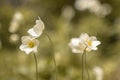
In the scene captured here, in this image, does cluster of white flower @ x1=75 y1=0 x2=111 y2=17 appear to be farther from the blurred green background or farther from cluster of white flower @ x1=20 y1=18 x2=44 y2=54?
cluster of white flower @ x1=20 y1=18 x2=44 y2=54

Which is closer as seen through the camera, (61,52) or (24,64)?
(24,64)

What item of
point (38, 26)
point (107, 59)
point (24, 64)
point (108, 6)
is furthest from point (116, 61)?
point (38, 26)

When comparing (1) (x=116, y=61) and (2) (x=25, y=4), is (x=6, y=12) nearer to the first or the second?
(2) (x=25, y=4)

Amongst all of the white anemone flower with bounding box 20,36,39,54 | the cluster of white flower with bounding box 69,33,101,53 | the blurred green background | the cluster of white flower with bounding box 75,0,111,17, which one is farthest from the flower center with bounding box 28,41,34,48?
the cluster of white flower with bounding box 75,0,111,17

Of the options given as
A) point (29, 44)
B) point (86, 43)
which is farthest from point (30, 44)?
point (86, 43)

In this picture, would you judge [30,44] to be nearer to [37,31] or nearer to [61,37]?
[37,31]

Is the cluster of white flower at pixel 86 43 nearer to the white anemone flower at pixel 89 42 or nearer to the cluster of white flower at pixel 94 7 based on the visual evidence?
the white anemone flower at pixel 89 42
